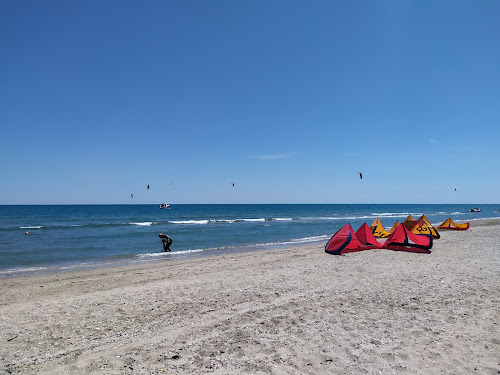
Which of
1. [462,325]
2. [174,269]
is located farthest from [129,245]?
[462,325]

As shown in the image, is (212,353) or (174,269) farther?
(174,269)

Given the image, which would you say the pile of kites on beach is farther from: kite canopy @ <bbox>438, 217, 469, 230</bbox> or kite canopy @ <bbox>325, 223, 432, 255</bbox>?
kite canopy @ <bbox>438, 217, 469, 230</bbox>

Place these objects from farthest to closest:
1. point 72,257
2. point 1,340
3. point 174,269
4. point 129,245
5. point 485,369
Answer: point 129,245
point 72,257
point 174,269
point 1,340
point 485,369

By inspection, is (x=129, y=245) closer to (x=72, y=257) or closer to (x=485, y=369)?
(x=72, y=257)

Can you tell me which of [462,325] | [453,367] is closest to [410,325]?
[462,325]

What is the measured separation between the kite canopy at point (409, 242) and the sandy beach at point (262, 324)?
396 centimetres

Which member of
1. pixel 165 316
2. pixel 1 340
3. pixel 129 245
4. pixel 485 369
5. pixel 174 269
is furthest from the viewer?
pixel 129 245

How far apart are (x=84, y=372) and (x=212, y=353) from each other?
159 centimetres

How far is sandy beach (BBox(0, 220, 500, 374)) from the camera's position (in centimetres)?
399

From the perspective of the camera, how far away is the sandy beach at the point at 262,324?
157 inches

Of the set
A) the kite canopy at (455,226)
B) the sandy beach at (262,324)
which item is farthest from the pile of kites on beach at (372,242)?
the kite canopy at (455,226)

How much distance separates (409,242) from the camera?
1423 centimetres

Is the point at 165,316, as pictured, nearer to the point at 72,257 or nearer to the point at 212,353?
the point at 212,353

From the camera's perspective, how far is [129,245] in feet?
67.2
